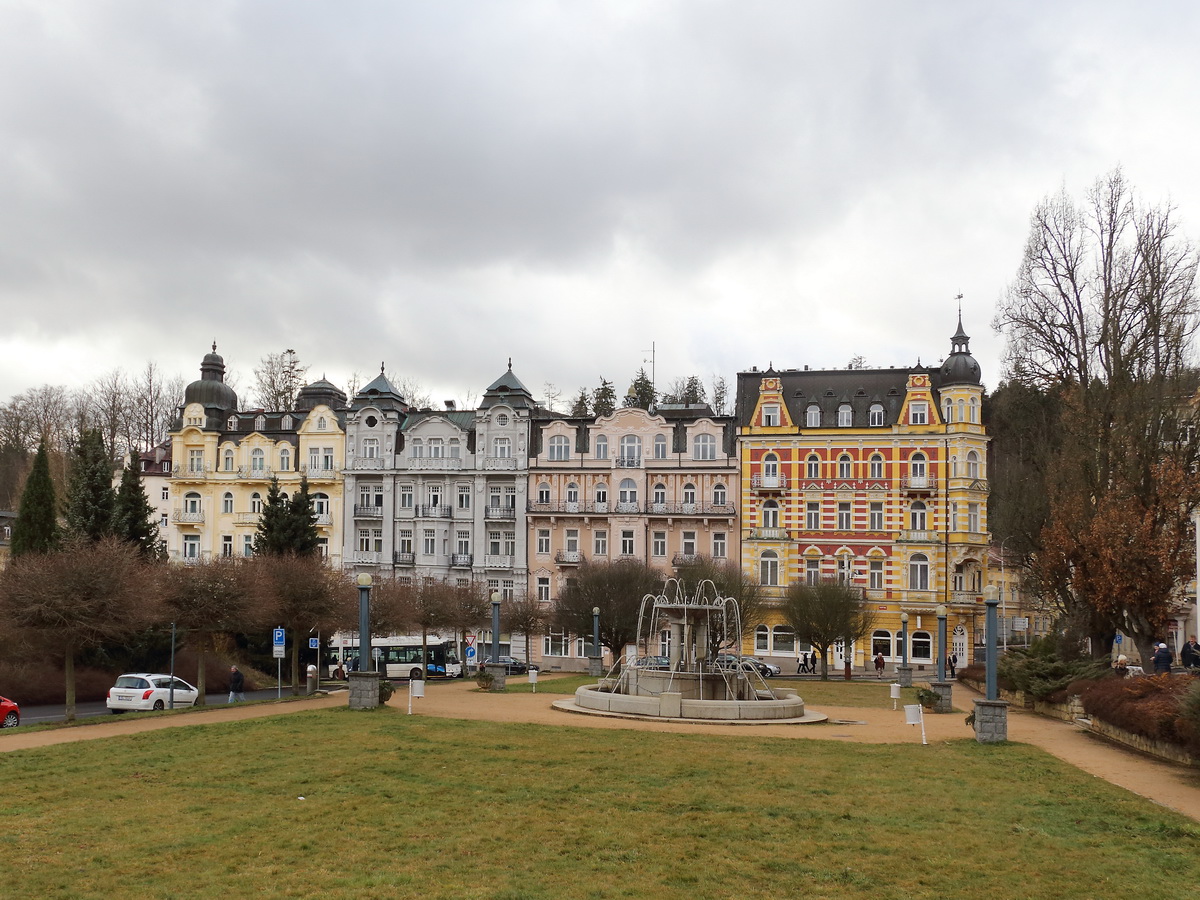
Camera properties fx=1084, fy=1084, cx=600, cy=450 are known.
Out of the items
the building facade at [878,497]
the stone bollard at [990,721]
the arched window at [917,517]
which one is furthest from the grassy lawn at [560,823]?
the arched window at [917,517]

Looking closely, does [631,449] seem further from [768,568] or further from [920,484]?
[920,484]

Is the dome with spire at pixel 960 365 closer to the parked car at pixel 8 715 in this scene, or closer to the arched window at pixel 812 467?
the arched window at pixel 812 467

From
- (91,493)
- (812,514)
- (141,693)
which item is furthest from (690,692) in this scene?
(812,514)

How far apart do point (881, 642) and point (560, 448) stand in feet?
71.8

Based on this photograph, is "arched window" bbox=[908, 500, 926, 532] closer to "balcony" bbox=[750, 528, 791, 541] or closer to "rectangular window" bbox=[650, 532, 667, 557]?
"balcony" bbox=[750, 528, 791, 541]

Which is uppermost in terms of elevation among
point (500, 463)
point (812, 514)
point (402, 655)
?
point (500, 463)

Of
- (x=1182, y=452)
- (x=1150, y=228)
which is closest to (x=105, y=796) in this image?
(x=1182, y=452)

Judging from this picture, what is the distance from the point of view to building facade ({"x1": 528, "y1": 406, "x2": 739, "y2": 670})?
209ft

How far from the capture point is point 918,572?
60375 millimetres

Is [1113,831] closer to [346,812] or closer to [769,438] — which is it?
[346,812]

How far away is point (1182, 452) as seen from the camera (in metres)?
35.4

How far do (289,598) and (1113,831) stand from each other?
95.1 ft

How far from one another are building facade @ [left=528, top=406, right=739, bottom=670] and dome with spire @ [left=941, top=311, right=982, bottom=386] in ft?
41.4

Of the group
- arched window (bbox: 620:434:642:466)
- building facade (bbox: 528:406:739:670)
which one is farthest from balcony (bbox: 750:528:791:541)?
arched window (bbox: 620:434:642:466)
